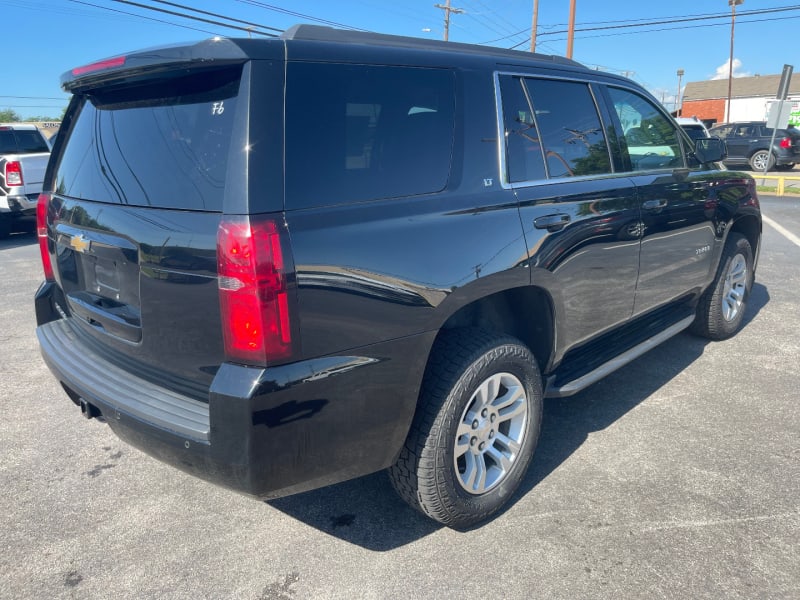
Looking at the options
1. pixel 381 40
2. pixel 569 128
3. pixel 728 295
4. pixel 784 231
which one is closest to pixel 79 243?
pixel 381 40

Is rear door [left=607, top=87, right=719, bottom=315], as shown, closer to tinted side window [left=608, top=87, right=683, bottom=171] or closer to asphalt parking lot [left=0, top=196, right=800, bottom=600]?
tinted side window [left=608, top=87, right=683, bottom=171]

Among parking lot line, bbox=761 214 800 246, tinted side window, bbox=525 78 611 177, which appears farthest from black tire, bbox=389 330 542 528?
parking lot line, bbox=761 214 800 246

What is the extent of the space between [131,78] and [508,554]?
2348 millimetres

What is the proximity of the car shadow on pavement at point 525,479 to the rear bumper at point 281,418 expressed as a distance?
1.67ft

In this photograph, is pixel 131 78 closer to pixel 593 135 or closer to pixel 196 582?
pixel 196 582

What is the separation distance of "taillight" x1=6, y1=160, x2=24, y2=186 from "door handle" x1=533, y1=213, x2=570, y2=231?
10.2 m

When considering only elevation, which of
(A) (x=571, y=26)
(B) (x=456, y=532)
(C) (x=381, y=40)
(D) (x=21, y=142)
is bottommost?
(B) (x=456, y=532)

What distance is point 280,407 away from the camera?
202 centimetres

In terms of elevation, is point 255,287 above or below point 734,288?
above

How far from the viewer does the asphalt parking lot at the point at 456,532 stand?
2414 mm

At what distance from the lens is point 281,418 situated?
2035mm

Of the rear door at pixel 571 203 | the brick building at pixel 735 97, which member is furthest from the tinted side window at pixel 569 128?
the brick building at pixel 735 97

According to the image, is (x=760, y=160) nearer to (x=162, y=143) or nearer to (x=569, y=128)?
(x=569, y=128)

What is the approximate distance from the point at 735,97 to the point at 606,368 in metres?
60.2
